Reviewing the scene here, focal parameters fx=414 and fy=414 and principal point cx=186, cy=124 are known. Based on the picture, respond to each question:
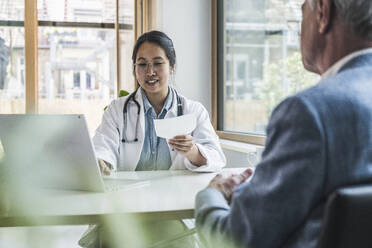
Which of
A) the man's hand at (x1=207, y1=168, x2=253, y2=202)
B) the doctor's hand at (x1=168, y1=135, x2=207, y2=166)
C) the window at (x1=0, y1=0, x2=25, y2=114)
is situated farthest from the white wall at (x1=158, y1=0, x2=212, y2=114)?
the man's hand at (x1=207, y1=168, x2=253, y2=202)

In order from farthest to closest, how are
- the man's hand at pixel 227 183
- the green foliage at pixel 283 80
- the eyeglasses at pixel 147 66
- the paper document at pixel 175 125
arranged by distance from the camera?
1. the green foliage at pixel 283 80
2. the eyeglasses at pixel 147 66
3. the paper document at pixel 175 125
4. the man's hand at pixel 227 183

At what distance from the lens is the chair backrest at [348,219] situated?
0.56 m

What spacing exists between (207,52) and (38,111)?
5.47ft

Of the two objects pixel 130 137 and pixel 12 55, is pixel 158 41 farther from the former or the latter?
pixel 12 55

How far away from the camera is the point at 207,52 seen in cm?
365

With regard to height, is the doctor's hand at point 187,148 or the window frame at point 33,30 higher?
the window frame at point 33,30

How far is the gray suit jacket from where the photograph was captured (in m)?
0.64

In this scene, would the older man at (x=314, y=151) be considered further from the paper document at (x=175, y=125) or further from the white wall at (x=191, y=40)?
the white wall at (x=191, y=40)

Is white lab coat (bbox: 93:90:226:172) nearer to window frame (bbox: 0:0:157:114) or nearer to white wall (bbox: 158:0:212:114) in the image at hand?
white wall (bbox: 158:0:212:114)

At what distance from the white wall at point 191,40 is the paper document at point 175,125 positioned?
2.06m

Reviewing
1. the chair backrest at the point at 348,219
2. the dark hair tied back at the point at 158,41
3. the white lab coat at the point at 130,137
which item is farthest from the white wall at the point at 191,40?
the chair backrest at the point at 348,219

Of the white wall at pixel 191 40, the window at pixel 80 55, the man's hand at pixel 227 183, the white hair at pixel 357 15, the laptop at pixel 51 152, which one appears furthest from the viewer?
the window at pixel 80 55

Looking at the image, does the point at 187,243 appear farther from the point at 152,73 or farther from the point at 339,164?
the point at 339,164

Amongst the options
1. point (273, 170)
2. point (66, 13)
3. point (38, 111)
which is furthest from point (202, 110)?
point (66, 13)
